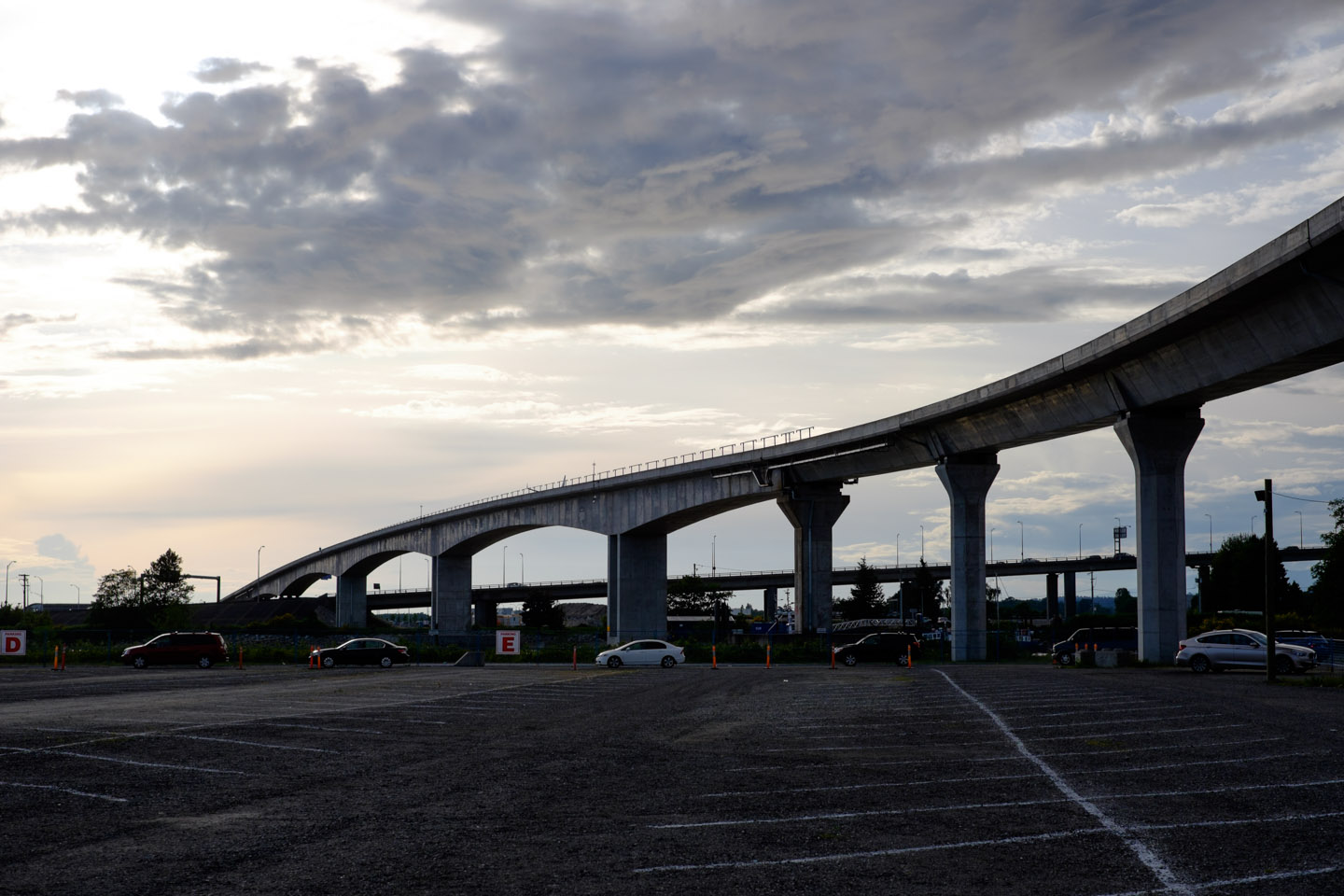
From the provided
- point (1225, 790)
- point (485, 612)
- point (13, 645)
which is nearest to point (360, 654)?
point (13, 645)

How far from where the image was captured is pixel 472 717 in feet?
78.3

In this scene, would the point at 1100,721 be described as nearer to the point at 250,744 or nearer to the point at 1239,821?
the point at 1239,821

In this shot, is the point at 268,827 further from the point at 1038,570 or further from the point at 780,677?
the point at 1038,570

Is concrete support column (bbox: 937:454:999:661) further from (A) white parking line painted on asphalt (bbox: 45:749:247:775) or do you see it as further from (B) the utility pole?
(A) white parking line painted on asphalt (bbox: 45:749:247:775)

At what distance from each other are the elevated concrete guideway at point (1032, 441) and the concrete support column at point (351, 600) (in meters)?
38.1

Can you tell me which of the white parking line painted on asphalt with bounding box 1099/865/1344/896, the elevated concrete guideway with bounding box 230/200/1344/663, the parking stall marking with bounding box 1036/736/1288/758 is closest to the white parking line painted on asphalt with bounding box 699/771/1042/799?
the parking stall marking with bounding box 1036/736/1288/758

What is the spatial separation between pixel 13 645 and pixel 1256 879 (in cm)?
6021

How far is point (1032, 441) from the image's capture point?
51.7 metres

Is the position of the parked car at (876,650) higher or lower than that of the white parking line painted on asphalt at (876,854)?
lower

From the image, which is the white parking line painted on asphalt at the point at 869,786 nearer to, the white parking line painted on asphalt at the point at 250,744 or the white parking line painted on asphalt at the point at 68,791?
the white parking line painted on asphalt at the point at 68,791

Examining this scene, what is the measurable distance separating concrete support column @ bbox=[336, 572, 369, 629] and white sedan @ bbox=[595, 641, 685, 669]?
92407 millimetres

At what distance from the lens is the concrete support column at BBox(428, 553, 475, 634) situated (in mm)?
108875

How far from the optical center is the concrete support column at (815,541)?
69062 mm

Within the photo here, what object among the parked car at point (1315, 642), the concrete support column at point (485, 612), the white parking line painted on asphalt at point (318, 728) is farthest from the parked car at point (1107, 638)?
the concrete support column at point (485, 612)
